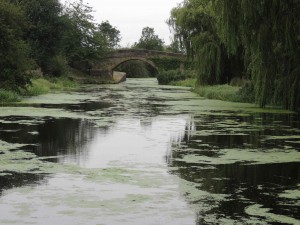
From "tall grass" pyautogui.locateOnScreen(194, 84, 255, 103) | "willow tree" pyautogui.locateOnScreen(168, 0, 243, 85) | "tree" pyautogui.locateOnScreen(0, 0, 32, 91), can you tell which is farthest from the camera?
"willow tree" pyautogui.locateOnScreen(168, 0, 243, 85)

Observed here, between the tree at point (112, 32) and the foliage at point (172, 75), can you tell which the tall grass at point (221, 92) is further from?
the tree at point (112, 32)

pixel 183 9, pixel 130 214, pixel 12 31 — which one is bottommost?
pixel 130 214

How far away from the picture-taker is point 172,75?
56094 millimetres

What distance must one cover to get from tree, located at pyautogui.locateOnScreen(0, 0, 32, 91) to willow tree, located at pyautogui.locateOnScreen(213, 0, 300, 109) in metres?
10.4

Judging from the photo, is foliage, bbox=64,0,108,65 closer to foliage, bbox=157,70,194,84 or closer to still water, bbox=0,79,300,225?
foliage, bbox=157,70,194,84

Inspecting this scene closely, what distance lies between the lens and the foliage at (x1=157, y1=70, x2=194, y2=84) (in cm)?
5483

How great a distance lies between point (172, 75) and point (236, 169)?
47.4 m

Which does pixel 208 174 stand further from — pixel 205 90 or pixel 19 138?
pixel 205 90

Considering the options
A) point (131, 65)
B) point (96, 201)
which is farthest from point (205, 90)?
point (131, 65)

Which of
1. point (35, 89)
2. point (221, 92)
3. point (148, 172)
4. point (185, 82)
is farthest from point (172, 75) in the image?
point (148, 172)

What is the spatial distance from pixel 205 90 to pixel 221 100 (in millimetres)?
3244

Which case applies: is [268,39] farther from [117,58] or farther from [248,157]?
[117,58]

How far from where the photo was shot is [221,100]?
2709cm

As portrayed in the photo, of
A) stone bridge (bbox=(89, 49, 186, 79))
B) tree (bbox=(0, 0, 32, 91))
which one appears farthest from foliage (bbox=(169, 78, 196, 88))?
tree (bbox=(0, 0, 32, 91))
